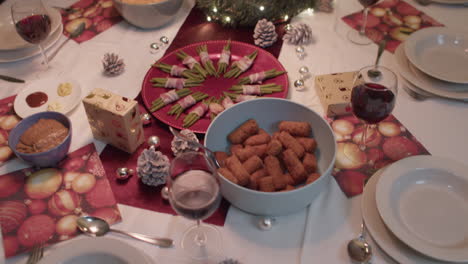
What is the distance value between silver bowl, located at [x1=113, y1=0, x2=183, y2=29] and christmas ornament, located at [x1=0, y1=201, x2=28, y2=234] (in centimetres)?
84

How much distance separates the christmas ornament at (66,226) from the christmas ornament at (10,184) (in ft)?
0.60

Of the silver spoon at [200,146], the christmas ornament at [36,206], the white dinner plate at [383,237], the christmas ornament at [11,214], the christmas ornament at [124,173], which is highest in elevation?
the silver spoon at [200,146]

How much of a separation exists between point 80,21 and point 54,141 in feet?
2.47

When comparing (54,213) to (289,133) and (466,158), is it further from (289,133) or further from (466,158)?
(466,158)

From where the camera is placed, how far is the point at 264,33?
1.55 metres

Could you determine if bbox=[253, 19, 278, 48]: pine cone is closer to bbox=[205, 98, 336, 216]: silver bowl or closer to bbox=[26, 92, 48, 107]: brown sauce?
bbox=[205, 98, 336, 216]: silver bowl

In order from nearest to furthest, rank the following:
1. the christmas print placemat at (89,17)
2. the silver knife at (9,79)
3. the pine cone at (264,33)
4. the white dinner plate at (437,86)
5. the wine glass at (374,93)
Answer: the wine glass at (374,93), the white dinner plate at (437,86), the silver knife at (9,79), the pine cone at (264,33), the christmas print placemat at (89,17)

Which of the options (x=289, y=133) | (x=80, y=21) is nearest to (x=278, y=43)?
(x=289, y=133)

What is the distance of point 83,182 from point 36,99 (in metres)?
0.42

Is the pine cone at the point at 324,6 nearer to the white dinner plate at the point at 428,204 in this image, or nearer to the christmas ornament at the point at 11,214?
the white dinner plate at the point at 428,204

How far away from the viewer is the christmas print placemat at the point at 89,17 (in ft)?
5.45

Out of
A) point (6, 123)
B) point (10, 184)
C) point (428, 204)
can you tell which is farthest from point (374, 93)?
point (6, 123)

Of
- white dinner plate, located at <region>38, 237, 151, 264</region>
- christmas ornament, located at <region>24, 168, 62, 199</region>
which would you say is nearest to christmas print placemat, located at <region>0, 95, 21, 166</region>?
christmas ornament, located at <region>24, 168, 62, 199</region>

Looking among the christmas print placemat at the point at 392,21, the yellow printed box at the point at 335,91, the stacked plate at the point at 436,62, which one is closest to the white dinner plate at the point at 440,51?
the stacked plate at the point at 436,62
